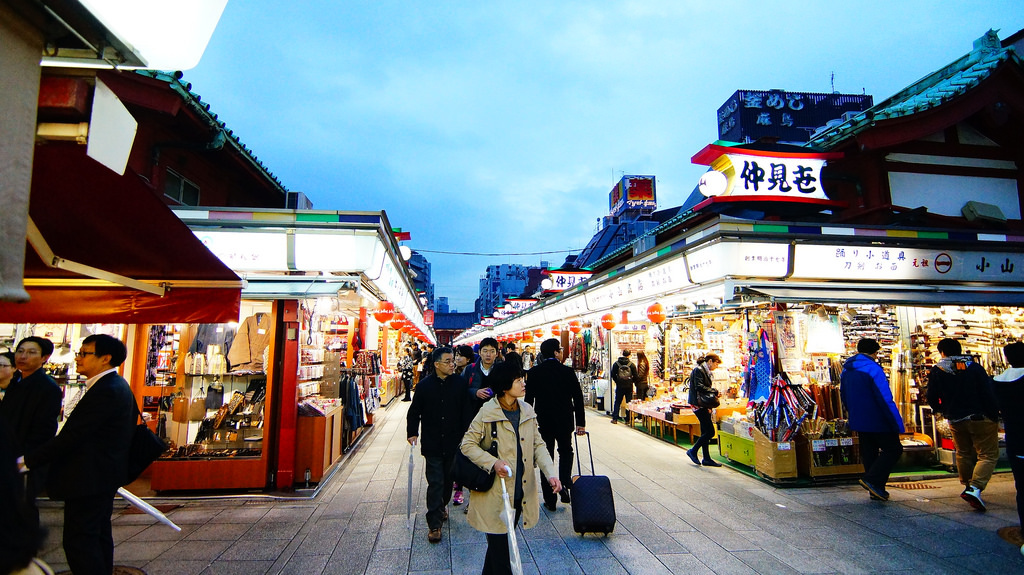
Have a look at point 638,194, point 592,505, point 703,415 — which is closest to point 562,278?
point 703,415

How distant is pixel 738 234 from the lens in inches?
301

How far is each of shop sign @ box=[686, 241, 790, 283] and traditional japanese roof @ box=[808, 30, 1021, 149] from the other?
4.06 meters

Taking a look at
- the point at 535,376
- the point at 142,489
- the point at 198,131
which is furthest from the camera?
the point at 198,131

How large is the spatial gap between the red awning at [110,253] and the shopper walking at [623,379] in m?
10.8

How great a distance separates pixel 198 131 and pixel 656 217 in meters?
24.2

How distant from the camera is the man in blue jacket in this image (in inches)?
264

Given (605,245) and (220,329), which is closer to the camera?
(220,329)

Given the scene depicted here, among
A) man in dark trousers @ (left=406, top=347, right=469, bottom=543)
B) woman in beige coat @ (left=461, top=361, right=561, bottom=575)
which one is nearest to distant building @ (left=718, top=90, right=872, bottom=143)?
man in dark trousers @ (left=406, top=347, right=469, bottom=543)

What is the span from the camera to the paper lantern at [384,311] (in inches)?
468

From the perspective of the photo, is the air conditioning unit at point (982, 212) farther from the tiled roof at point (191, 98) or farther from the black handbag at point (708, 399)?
the tiled roof at point (191, 98)

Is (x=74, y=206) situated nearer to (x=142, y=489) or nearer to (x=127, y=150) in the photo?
(x=127, y=150)

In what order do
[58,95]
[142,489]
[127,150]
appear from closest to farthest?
[58,95]
[127,150]
[142,489]

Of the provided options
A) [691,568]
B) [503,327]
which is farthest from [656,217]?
[691,568]

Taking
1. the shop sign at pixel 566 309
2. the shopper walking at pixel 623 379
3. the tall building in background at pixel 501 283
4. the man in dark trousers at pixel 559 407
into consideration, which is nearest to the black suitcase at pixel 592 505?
the man in dark trousers at pixel 559 407
